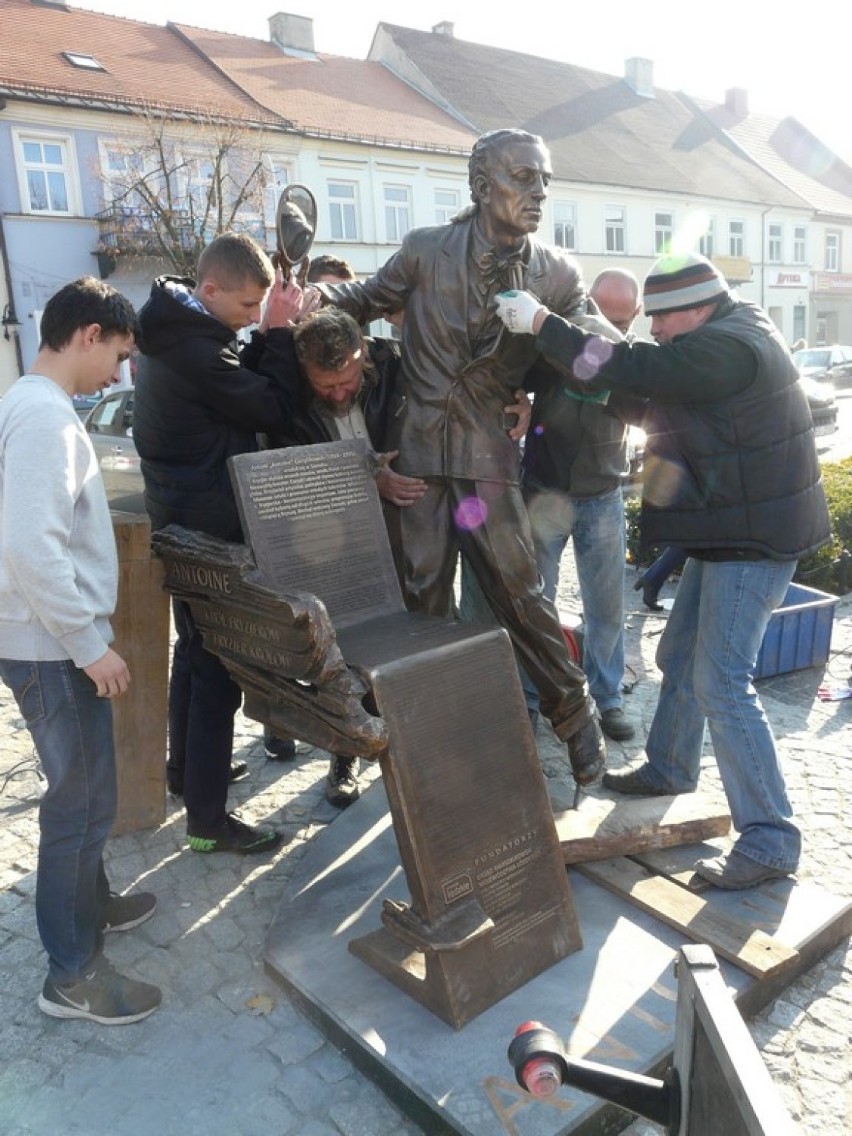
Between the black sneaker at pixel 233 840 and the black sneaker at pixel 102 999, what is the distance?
0.78 m

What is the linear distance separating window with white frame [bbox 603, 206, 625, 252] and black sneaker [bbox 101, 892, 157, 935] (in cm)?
2817

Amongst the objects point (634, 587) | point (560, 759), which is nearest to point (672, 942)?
point (560, 759)

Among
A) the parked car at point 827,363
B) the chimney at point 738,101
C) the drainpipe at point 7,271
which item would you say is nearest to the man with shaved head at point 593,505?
the drainpipe at point 7,271

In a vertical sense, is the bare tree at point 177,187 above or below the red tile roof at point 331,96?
below

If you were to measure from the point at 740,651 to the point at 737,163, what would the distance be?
36.1 metres

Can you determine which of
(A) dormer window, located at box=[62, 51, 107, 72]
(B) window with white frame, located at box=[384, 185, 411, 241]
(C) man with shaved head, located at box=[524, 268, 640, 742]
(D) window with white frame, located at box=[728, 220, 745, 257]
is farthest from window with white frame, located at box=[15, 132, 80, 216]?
(D) window with white frame, located at box=[728, 220, 745, 257]

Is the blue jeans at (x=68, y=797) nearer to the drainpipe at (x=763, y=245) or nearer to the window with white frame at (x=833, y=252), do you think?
the drainpipe at (x=763, y=245)

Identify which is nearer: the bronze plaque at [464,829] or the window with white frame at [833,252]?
the bronze plaque at [464,829]

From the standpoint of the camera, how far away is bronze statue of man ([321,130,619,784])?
3207 mm

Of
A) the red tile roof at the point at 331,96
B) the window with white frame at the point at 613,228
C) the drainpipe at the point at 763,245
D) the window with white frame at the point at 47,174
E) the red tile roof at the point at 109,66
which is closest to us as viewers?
the window with white frame at the point at 47,174

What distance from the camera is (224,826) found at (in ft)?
11.1

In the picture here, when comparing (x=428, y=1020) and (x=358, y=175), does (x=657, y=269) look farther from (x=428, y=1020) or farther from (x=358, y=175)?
(x=358, y=175)

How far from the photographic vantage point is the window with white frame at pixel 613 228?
28266 millimetres

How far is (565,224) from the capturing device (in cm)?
2734
